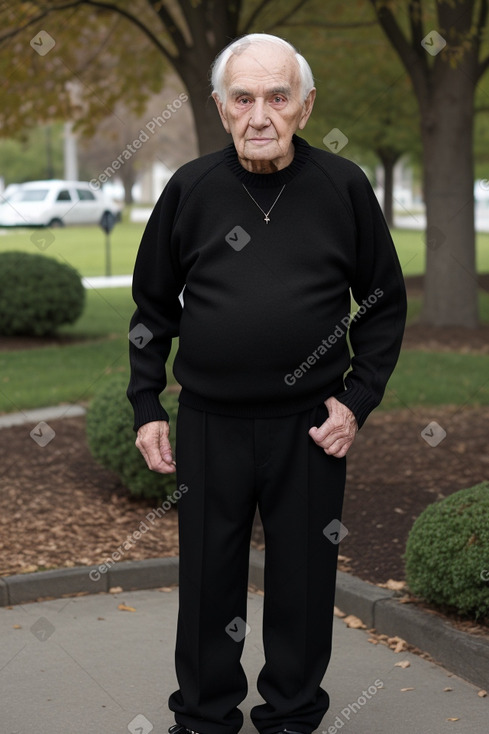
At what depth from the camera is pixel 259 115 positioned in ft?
9.95

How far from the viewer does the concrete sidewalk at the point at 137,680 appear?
3789 millimetres

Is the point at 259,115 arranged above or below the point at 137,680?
above

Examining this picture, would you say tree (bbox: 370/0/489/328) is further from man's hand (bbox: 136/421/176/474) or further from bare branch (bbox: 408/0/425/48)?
man's hand (bbox: 136/421/176/474)

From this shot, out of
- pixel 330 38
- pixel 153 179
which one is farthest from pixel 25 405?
pixel 153 179

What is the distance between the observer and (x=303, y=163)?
319cm

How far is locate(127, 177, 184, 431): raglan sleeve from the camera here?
333 cm

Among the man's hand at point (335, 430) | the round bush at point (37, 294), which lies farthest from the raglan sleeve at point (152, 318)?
the round bush at point (37, 294)

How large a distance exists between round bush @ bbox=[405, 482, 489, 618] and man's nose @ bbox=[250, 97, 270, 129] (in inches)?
80.2

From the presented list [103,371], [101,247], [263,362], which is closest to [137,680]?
[263,362]

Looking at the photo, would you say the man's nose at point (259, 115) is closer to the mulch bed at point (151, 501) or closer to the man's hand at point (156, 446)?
the man's hand at point (156, 446)

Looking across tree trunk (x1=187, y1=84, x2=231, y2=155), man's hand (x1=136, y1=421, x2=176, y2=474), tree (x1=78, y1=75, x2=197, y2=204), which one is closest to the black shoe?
man's hand (x1=136, y1=421, x2=176, y2=474)

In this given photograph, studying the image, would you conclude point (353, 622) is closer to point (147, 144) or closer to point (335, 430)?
point (335, 430)

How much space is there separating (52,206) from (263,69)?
1701 inches

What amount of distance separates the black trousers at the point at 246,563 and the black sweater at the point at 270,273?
0.38 ft
